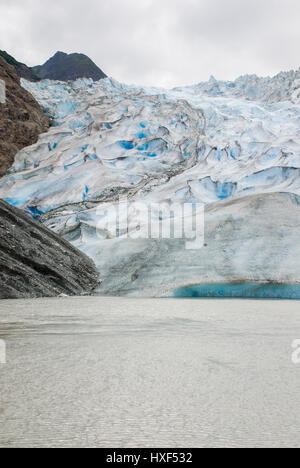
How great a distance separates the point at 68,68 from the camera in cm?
5050

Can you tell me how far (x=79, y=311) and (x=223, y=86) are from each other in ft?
96.8

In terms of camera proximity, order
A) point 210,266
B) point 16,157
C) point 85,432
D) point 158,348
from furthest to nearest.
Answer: point 16,157
point 210,266
point 158,348
point 85,432

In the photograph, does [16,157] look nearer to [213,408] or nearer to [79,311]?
[79,311]

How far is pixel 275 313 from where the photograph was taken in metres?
4.71

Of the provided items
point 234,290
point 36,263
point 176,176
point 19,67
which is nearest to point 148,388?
point 234,290

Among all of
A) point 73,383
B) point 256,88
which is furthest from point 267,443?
point 256,88

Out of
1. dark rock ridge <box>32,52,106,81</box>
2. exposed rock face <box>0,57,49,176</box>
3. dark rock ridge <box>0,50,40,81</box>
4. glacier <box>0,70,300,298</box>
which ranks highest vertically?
dark rock ridge <box>32,52,106,81</box>

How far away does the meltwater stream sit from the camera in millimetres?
1139

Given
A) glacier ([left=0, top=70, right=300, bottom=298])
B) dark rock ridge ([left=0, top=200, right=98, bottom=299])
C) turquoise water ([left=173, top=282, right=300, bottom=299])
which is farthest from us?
glacier ([left=0, top=70, right=300, bottom=298])

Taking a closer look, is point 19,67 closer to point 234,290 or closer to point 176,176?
point 176,176

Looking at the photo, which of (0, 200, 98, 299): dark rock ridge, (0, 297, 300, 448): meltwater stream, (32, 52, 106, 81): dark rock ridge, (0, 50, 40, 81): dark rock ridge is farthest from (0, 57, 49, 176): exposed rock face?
(32, 52, 106, 81): dark rock ridge

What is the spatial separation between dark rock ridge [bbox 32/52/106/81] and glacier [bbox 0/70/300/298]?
1861cm

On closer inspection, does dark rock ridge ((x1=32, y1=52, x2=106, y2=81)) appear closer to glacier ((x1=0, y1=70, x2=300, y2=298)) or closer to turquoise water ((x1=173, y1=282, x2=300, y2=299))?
glacier ((x1=0, y1=70, x2=300, y2=298))

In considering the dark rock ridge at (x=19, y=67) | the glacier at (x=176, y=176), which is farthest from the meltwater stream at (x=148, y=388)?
the dark rock ridge at (x=19, y=67)
